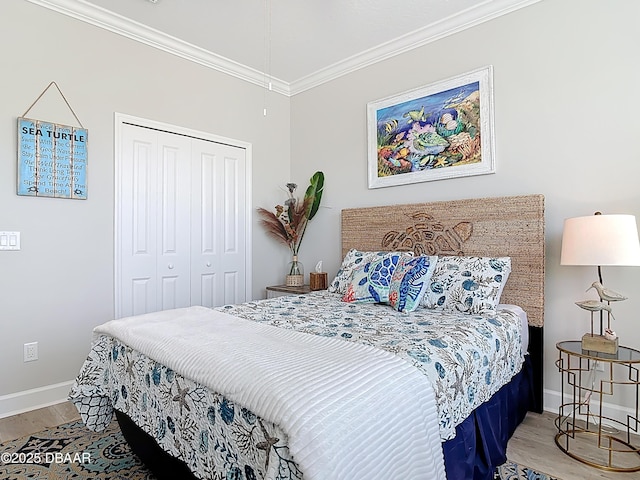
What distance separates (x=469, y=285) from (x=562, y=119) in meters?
1.24

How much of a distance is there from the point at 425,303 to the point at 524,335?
61 cm

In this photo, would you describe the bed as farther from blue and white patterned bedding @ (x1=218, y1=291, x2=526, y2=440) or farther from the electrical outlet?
the electrical outlet

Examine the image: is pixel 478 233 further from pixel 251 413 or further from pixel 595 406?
pixel 251 413

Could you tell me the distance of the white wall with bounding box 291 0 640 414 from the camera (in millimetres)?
2264

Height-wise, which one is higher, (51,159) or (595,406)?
(51,159)

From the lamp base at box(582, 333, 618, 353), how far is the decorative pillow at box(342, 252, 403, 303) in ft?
3.55

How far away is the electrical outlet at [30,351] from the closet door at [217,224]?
46.9 inches

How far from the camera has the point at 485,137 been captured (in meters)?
2.79

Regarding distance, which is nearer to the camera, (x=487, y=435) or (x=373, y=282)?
(x=487, y=435)

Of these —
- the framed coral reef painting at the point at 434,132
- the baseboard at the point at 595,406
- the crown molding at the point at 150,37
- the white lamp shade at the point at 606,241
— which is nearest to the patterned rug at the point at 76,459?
the baseboard at the point at 595,406

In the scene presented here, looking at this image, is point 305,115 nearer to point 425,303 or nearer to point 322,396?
point 425,303

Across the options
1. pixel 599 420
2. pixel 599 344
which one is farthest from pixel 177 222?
pixel 599 420

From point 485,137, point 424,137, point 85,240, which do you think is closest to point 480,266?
point 485,137

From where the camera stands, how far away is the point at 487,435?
5.78 feet
